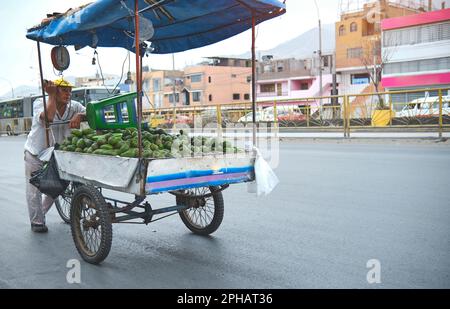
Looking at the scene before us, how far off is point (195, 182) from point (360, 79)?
167 ft

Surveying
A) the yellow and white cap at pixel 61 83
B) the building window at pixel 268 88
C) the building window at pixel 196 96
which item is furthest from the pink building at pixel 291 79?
the yellow and white cap at pixel 61 83

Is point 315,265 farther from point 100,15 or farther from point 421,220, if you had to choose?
point 100,15

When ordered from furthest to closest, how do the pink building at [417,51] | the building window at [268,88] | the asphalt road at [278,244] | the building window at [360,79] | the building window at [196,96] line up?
the building window at [196,96], the building window at [268,88], the building window at [360,79], the pink building at [417,51], the asphalt road at [278,244]

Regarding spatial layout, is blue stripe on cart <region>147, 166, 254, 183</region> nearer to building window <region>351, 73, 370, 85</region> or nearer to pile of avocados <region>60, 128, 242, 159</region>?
pile of avocados <region>60, 128, 242, 159</region>

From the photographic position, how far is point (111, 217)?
177 inches

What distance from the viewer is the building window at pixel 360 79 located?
51.9 metres

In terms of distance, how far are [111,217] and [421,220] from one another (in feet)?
11.4

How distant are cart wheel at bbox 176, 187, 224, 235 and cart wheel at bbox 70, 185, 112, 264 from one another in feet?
3.30

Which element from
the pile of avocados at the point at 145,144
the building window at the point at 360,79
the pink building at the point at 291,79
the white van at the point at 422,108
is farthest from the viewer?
the pink building at the point at 291,79

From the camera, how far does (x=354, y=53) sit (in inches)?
2090

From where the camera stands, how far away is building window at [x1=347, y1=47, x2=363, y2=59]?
52.3 m

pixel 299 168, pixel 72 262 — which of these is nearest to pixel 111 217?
pixel 72 262

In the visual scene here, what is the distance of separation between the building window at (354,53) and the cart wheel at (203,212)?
49597 millimetres

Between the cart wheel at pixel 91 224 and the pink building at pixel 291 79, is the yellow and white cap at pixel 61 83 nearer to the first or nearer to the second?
the cart wheel at pixel 91 224
